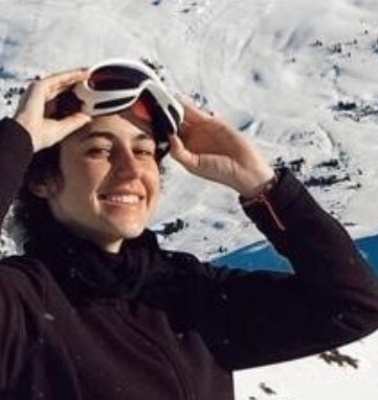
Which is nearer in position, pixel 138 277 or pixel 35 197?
pixel 138 277

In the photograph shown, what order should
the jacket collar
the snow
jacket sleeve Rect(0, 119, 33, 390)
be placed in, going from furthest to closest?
the snow
the jacket collar
jacket sleeve Rect(0, 119, 33, 390)

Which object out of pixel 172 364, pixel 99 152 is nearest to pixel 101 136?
pixel 99 152

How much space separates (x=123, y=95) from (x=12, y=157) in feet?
0.97

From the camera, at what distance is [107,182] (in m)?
3.59

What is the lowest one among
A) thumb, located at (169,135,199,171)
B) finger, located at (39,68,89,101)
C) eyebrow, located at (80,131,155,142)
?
thumb, located at (169,135,199,171)

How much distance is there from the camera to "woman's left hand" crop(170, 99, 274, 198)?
3.88m

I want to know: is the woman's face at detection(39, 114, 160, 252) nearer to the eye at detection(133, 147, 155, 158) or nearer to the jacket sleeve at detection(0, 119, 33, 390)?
the eye at detection(133, 147, 155, 158)

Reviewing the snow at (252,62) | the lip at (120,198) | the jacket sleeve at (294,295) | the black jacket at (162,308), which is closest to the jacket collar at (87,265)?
the black jacket at (162,308)

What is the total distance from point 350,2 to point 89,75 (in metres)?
98.5

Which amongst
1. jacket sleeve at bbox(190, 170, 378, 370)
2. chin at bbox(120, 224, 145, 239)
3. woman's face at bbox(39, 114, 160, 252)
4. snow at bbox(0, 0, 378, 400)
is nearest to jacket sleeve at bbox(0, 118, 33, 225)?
woman's face at bbox(39, 114, 160, 252)

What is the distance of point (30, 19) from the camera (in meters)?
96.3

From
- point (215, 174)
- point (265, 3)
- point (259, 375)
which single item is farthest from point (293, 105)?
point (215, 174)

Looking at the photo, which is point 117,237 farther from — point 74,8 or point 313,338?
point 74,8

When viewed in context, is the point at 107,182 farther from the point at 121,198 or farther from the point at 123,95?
the point at 123,95
